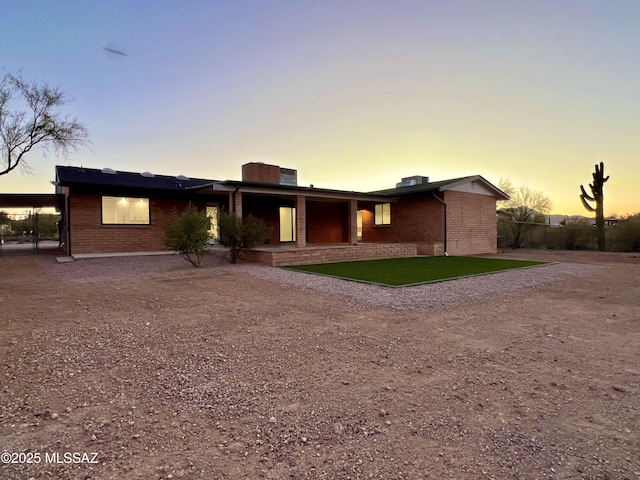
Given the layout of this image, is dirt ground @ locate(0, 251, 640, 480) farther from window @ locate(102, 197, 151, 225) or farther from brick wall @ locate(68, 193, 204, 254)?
window @ locate(102, 197, 151, 225)

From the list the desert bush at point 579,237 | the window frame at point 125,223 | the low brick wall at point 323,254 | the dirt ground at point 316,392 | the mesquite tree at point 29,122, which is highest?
the mesquite tree at point 29,122

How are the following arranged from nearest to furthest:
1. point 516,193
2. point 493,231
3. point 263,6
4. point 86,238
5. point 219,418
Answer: point 219,418 → point 263,6 → point 86,238 → point 493,231 → point 516,193

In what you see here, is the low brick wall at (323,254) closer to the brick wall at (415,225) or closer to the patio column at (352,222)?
the brick wall at (415,225)

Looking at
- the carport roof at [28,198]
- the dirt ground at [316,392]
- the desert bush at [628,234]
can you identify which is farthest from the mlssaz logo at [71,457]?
the desert bush at [628,234]

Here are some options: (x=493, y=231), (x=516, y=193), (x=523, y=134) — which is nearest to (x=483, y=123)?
(x=523, y=134)

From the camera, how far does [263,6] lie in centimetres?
1088

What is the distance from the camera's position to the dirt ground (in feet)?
6.39

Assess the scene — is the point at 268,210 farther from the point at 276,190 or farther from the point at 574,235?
the point at 574,235

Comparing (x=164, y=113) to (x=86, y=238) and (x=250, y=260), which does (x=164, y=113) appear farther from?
(x=250, y=260)

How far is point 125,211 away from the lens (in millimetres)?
14586

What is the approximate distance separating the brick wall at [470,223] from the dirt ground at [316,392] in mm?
10958

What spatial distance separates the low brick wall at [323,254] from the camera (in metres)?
11.4

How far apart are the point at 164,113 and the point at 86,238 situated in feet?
19.6

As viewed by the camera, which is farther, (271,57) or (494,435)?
(271,57)
